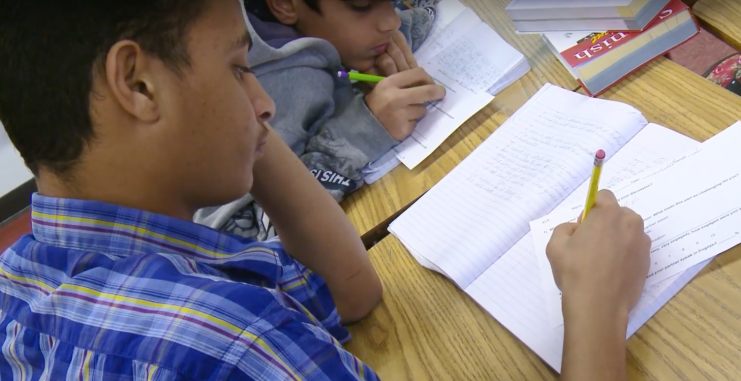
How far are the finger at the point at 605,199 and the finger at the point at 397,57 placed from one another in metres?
0.49

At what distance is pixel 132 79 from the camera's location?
50 cm

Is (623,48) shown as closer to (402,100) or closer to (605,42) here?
(605,42)

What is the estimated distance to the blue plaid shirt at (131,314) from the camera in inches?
18.0

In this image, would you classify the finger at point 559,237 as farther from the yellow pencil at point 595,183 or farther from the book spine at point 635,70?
the book spine at point 635,70

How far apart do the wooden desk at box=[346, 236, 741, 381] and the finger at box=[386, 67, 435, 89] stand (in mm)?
320

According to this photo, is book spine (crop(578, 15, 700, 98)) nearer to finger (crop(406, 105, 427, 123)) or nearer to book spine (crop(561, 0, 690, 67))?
book spine (crop(561, 0, 690, 67))

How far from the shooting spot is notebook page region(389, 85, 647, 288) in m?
0.72

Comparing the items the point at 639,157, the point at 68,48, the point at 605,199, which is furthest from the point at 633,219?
the point at 68,48

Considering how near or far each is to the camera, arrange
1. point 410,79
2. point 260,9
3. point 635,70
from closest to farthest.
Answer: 1. point 635,70
2. point 410,79
3. point 260,9

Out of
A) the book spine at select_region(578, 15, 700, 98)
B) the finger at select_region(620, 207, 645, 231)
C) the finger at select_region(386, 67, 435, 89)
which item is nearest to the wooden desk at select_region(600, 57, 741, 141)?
the book spine at select_region(578, 15, 700, 98)

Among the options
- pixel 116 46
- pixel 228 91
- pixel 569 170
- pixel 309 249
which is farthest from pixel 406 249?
pixel 116 46

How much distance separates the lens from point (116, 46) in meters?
0.48

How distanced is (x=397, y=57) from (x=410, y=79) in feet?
0.27

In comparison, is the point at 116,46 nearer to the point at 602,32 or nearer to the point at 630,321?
the point at 630,321
